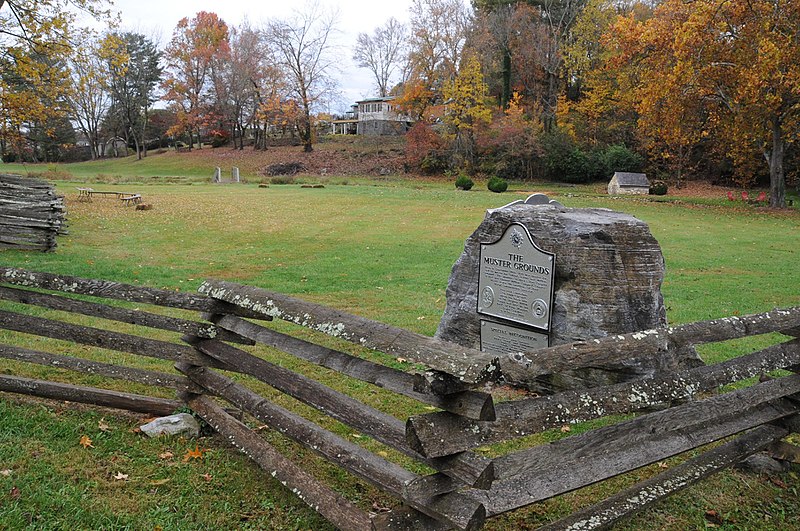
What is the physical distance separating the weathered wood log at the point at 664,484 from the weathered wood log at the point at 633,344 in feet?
3.12

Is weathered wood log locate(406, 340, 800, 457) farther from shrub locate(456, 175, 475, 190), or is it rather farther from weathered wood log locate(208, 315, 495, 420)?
shrub locate(456, 175, 475, 190)

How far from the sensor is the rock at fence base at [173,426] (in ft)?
15.7

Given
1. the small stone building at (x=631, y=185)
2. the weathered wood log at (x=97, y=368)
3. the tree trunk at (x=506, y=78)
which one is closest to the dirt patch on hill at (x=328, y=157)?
the tree trunk at (x=506, y=78)

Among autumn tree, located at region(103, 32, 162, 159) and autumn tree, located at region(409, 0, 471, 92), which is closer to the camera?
autumn tree, located at region(409, 0, 471, 92)

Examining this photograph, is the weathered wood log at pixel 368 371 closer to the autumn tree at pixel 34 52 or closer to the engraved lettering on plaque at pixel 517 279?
the engraved lettering on plaque at pixel 517 279

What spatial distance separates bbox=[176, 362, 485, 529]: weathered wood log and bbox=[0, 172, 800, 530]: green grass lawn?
449mm

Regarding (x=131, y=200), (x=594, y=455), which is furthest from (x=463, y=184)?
(x=594, y=455)

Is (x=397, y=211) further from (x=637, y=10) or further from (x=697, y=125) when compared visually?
(x=637, y=10)

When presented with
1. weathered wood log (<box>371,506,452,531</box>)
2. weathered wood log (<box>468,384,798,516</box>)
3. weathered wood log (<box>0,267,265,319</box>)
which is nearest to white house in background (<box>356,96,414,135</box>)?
weathered wood log (<box>0,267,265,319</box>)

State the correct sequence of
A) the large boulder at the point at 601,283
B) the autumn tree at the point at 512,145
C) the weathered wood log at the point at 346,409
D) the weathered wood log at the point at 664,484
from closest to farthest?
the weathered wood log at the point at 346,409
the weathered wood log at the point at 664,484
the large boulder at the point at 601,283
the autumn tree at the point at 512,145

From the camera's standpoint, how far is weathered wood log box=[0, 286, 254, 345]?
4.68 meters

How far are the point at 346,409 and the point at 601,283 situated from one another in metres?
3.38

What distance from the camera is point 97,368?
17.2ft

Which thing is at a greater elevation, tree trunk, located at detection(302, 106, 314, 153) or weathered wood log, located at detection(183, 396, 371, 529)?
tree trunk, located at detection(302, 106, 314, 153)
